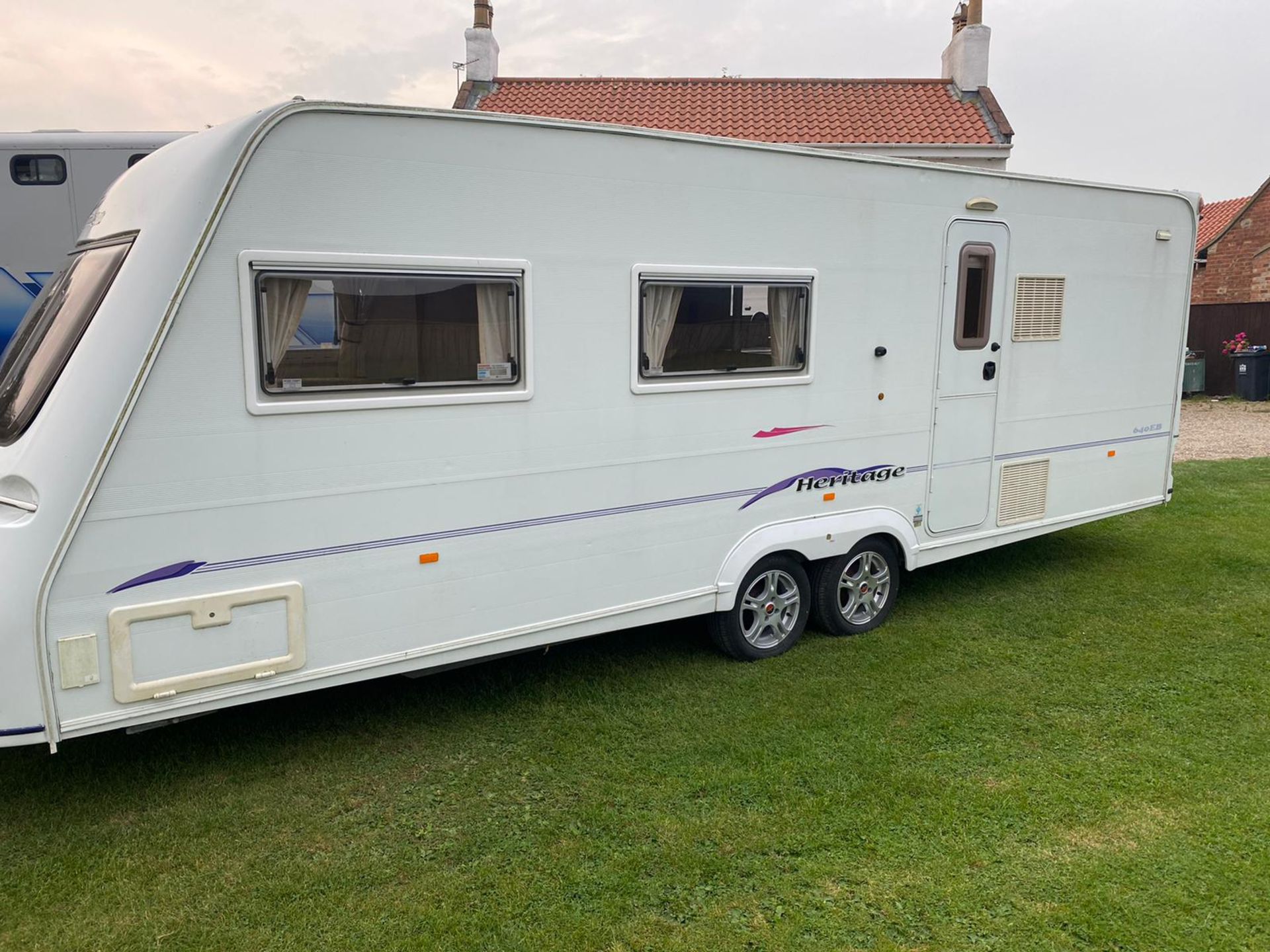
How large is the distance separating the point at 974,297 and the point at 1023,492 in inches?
55.8

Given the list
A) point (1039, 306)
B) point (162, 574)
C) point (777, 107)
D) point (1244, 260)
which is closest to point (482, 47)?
point (777, 107)

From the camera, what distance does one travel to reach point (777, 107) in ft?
55.5

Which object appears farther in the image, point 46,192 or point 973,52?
point 973,52

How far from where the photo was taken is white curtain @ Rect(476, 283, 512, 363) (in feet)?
14.1

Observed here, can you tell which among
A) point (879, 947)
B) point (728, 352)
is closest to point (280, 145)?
point (728, 352)

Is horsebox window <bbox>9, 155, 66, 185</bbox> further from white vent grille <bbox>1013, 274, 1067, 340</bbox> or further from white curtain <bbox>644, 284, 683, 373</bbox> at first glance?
white vent grille <bbox>1013, 274, 1067, 340</bbox>

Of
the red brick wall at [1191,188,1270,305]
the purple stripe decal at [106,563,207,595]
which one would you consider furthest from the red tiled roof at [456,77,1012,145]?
the purple stripe decal at [106,563,207,595]

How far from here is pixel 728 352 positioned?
16.6 ft

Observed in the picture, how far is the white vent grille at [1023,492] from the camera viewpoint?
21.2 ft

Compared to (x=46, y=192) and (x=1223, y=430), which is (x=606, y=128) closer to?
(x=46, y=192)

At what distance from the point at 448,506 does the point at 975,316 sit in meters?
3.62

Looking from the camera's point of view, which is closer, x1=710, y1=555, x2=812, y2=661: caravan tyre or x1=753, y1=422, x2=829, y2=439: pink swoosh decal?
x1=753, y1=422, x2=829, y2=439: pink swoosh decal

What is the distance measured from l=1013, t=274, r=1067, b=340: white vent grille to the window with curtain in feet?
5.93

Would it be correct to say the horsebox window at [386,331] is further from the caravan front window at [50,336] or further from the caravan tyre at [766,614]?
the caravan tyre at [766,614]
